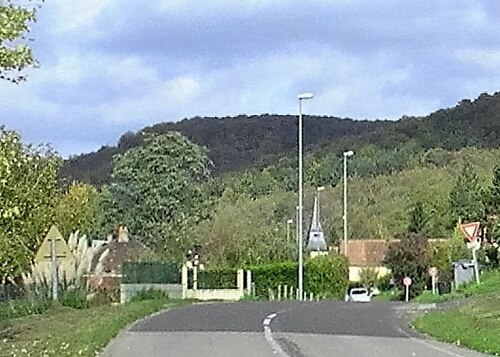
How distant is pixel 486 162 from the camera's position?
130250mm

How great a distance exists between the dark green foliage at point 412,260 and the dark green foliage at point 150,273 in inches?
557

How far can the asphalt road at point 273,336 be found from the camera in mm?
22031

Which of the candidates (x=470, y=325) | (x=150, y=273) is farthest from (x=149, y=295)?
(x=470, y=325)

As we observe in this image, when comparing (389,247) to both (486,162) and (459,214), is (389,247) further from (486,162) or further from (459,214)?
(486,162)

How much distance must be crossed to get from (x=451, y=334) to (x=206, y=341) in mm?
5719

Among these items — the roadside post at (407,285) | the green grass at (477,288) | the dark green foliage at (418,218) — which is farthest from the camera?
the dark green foliage at (418,218)

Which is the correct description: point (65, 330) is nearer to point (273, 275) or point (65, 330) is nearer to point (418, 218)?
point (273, 275)

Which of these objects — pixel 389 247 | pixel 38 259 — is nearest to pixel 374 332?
pixel 38 259

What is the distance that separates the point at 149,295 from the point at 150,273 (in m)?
6.00

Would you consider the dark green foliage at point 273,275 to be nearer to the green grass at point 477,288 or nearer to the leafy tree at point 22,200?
the green grass at point 477,288

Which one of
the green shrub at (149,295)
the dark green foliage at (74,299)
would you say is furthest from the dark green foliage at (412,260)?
the dark green foliage at (74,299)

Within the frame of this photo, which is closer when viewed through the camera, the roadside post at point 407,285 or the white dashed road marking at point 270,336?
the white dashed road marking at point 270,336

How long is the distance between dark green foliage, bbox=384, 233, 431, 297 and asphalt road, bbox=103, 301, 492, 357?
3080cm

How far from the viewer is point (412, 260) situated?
69875 millimetres
